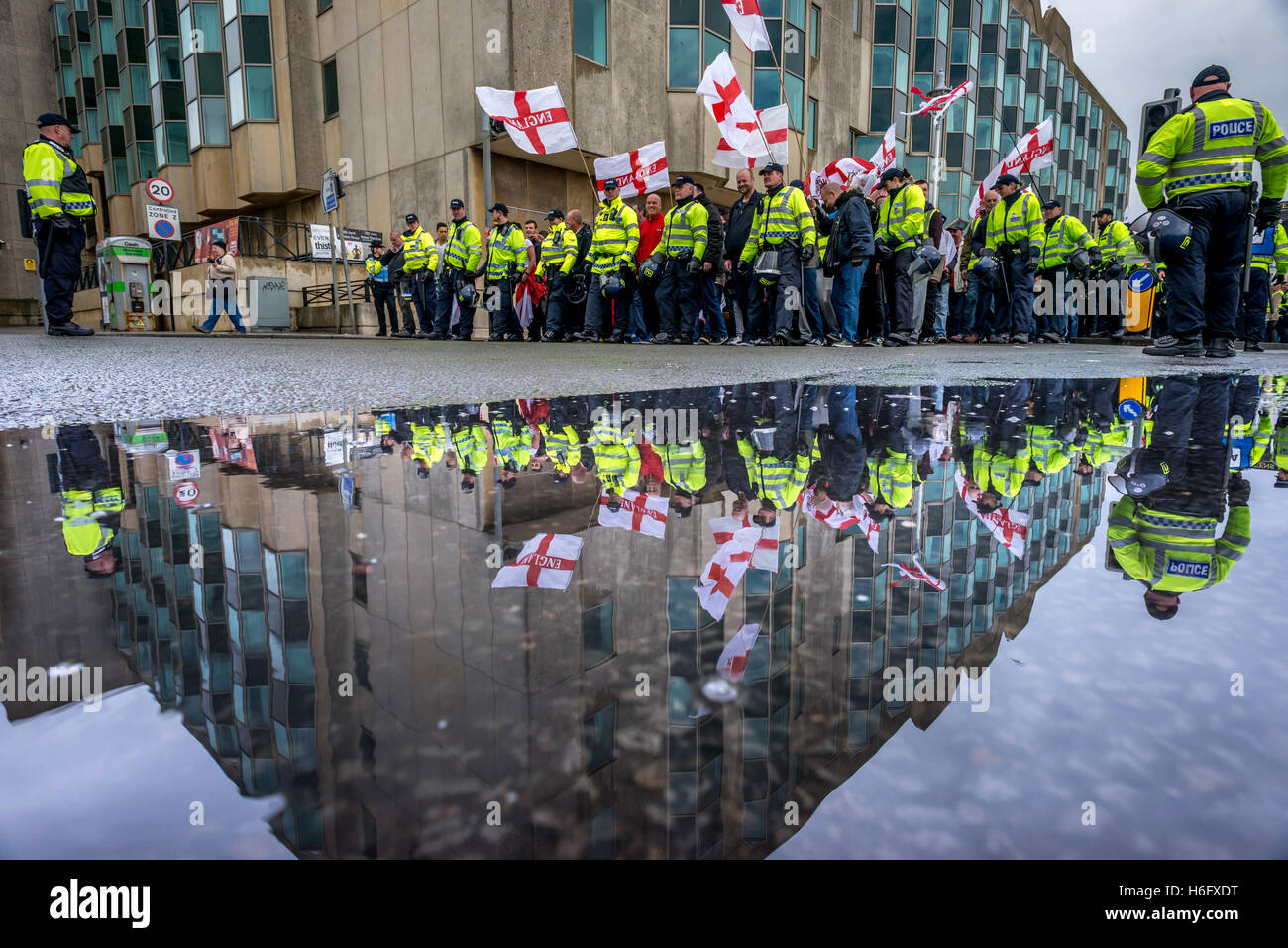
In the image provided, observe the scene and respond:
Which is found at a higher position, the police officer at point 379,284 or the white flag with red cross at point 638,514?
the police officer at point 379,284

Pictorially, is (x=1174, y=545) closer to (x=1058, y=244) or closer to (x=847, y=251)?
(x=847, y=251)

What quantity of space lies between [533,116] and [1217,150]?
9.43 m

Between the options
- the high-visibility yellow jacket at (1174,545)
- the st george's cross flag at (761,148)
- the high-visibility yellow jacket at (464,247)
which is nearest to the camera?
the high-visibility yellow jacket at (1174,545)

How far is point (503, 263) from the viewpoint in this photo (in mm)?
12391

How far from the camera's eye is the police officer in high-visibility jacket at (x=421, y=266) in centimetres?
1333

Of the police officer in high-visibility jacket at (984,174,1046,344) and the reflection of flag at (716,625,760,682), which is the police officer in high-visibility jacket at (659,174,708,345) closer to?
the police officer in high-visibility jacket at (984,174,1046,344)

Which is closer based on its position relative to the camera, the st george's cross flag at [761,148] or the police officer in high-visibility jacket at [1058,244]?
the police officer in high-visibility jacket at [1058,244]

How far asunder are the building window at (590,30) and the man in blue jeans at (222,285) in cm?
814

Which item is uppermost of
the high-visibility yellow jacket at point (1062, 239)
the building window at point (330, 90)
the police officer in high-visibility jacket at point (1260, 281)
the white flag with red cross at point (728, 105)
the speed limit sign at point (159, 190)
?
the building window at point (330, 90)

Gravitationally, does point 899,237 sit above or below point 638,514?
above

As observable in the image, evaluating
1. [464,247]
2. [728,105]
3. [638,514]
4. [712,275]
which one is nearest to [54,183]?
[464,247]

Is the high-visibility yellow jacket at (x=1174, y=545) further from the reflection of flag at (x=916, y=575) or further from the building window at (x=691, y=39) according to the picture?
the building window at (x=691, y=39)

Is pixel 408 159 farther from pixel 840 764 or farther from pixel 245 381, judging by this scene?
pixel 840 764

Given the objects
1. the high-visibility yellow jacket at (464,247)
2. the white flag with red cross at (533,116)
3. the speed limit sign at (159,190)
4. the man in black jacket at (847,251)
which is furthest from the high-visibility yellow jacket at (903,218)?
the speed limit sign at (159,190)
